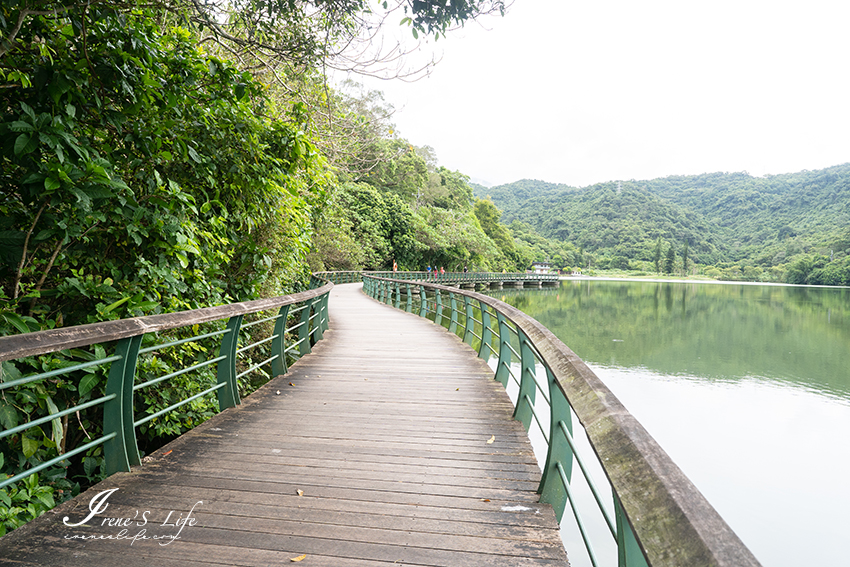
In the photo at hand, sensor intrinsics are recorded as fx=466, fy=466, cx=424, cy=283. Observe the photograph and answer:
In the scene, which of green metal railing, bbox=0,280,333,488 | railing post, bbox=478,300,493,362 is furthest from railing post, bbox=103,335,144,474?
railing post, bbox=478,300,493,362

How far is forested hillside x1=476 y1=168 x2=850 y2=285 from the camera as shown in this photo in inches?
3937

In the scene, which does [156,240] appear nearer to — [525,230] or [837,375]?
[837,375]

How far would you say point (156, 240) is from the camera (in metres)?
3.72

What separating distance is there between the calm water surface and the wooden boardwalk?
8.31m

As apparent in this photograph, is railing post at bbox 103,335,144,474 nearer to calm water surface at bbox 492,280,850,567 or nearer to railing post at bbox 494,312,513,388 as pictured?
railing post at bbox 494,312,513,388

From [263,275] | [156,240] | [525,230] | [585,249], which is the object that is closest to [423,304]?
[263,275]

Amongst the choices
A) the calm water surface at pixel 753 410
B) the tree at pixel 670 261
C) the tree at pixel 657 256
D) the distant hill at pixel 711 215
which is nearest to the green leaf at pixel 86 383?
the calm water surface at pixel 753 410

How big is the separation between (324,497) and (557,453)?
1.25 m

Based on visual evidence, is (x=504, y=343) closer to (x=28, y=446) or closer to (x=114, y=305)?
(x=114, y=305)

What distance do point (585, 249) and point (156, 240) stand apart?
13899 cm

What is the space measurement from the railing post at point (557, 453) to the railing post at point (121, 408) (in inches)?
89.0

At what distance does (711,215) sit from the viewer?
463 ft

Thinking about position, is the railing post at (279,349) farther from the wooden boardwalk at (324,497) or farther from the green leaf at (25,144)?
the green leaf at (25,144)

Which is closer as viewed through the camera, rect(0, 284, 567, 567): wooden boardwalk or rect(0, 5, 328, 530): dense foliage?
rect(0, 284, 567, 567): wooden boardwalk
